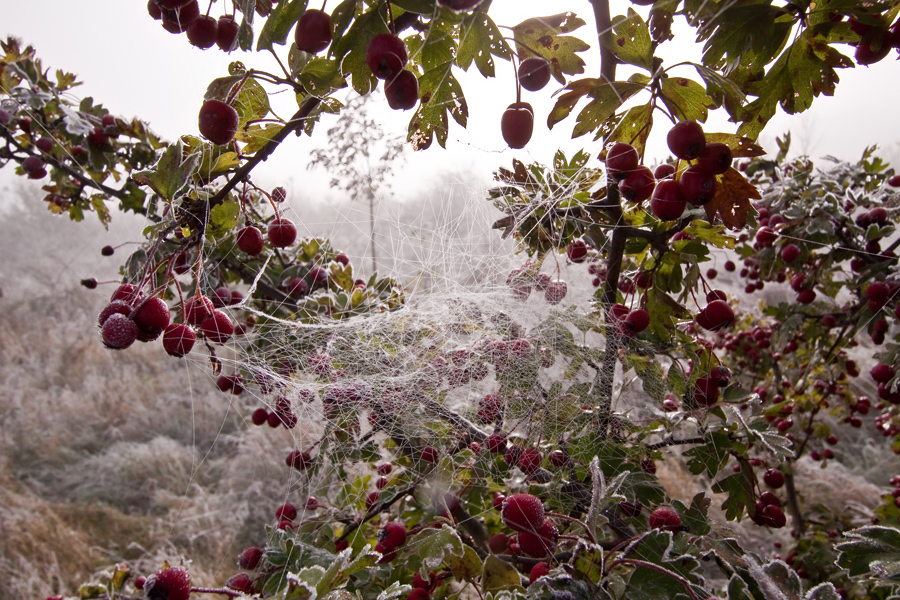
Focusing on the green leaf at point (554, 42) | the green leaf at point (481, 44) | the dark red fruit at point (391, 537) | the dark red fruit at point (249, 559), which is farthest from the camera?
the dark red fruit at point (249, 559)

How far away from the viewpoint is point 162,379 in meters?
7.42

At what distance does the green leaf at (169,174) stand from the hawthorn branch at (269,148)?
88 millimetres

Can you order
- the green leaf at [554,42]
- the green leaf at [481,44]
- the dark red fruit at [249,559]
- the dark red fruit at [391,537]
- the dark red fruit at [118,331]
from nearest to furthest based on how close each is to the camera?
the dark red fruit at [118,331] < the green leaf at [481,44] < the green leaf at [554,42] < the dark red fruit at [391,537] < the dark red fruit at [249,559]

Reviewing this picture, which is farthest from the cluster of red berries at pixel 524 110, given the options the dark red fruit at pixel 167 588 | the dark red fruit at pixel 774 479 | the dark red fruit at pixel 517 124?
the dark red fruit at pixel 774 479

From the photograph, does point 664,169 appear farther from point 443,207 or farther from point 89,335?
point 89,335

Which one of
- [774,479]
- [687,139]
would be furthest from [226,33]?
[774,479]

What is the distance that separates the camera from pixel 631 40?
90cm

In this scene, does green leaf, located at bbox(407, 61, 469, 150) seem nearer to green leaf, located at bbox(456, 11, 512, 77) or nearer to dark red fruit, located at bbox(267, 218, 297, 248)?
green leaf, located at bbox(456, 11, 512, 77)

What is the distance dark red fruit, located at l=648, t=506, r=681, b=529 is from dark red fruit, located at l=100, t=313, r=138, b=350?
1109 millimetres

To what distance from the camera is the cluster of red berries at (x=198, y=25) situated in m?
0.87

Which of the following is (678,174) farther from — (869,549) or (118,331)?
(118,331)

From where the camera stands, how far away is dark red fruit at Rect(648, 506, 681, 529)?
3.51 ft

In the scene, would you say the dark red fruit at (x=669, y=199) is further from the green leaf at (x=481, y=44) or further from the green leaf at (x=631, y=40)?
the green leaf at (x=481, y=44)

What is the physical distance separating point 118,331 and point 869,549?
1.41 meters
